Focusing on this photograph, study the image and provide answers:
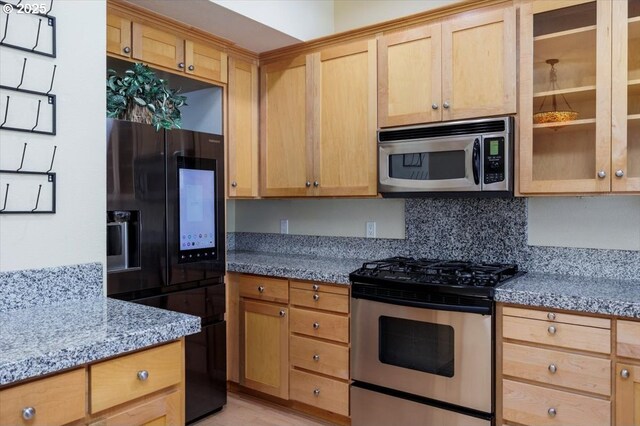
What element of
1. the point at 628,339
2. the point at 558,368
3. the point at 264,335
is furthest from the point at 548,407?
the point at 264,335

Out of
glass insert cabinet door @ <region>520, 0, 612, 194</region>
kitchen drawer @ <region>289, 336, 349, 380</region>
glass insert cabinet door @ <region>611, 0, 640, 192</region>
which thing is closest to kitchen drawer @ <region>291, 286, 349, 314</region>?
kitchen drawer @ <region>289, 336, 349, 380</region>

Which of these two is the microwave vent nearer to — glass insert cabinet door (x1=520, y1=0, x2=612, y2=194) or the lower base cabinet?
glass insert cabinet door (x1=520, y1=0, x2=612, y2=194)

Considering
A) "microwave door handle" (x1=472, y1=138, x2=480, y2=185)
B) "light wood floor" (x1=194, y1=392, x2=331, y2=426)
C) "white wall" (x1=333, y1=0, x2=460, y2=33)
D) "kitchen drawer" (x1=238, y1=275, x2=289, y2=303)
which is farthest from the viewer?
"white wall" (x1=333, y1=0, x2=460, y2=33)

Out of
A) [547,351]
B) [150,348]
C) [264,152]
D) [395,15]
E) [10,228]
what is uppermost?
[395,15]

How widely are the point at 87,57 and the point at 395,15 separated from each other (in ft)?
7.00

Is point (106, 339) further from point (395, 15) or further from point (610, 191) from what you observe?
point (395, 15)

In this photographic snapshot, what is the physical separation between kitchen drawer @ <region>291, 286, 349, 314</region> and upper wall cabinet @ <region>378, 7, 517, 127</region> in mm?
1043

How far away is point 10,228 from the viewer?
1.57 metres

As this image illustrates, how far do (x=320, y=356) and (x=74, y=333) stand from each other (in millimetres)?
1688

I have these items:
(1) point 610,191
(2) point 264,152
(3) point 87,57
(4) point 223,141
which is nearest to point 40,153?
(3) point 87,57

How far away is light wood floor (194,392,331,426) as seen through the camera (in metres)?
2.79

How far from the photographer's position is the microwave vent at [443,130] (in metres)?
2.41

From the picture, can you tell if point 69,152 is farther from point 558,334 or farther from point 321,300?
point 558,334

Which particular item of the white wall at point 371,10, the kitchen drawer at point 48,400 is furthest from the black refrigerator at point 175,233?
the white wall at point 371,10
